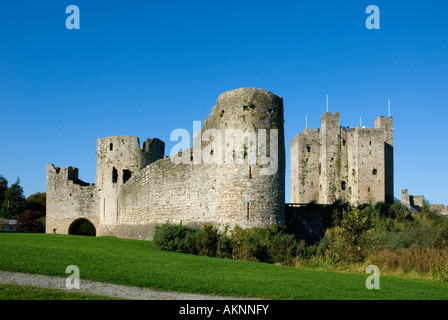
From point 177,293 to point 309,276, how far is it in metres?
5.29

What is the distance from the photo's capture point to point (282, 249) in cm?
2342

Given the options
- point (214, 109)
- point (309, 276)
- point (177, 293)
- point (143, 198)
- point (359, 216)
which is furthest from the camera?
point (143, 198)

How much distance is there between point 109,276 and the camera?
1417 centimetres

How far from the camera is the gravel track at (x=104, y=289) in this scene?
12330 millimetres

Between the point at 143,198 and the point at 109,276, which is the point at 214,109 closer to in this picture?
the point at 143,198

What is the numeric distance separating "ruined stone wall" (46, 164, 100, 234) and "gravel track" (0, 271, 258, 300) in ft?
101

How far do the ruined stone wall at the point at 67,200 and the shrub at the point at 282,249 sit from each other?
2345cm

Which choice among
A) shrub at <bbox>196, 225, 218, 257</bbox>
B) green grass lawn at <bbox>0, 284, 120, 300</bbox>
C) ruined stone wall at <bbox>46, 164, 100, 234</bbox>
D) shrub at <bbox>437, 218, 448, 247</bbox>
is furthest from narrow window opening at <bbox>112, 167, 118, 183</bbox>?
green grass lawn at <bbox>0, 284, 120, 300</bbox>

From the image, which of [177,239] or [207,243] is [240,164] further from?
[177,239]

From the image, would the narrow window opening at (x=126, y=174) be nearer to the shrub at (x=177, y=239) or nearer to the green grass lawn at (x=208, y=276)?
the shrub at (x=177, y=239)

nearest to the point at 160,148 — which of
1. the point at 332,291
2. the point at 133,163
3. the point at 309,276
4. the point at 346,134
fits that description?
the point at 133,163

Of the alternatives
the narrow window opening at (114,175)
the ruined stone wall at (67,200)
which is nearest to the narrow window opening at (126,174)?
the narrow window opening at (114,175)

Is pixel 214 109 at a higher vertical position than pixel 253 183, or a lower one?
higher

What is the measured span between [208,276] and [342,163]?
41223 millimetres
